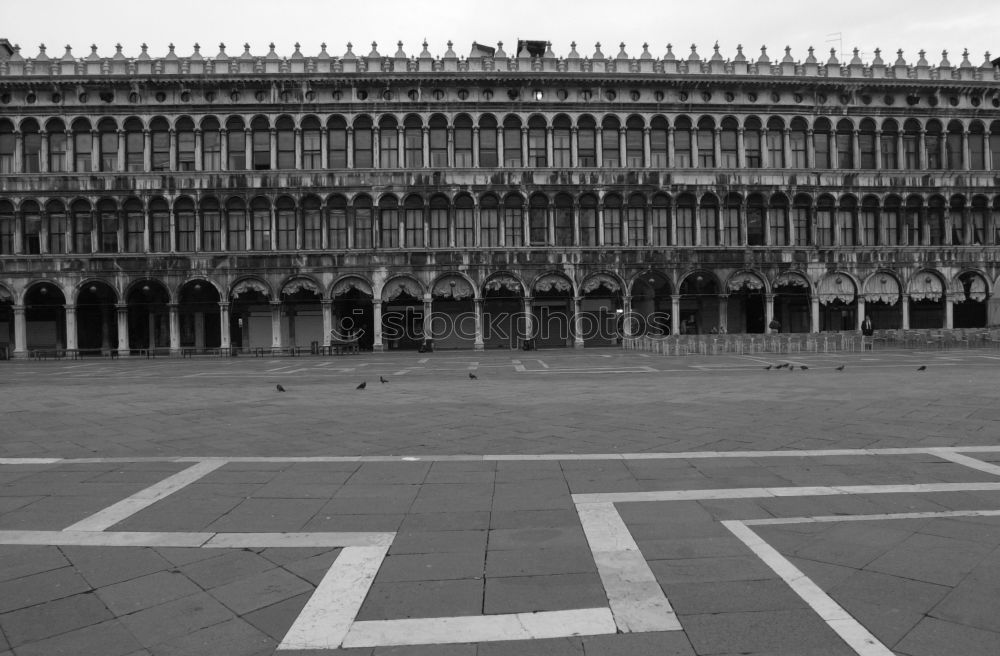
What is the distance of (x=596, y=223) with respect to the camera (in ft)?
127

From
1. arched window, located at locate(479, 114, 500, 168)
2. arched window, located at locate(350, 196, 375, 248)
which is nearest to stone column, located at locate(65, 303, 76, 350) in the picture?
arched window, located at locate(350, 196, 375, 248)

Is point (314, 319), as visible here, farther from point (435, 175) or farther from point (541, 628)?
point (541, 628)

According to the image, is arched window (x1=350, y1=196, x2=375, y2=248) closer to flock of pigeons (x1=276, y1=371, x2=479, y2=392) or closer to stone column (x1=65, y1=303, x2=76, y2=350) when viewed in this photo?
stone column (x1=65, y1=303, x2=76, y2=350)

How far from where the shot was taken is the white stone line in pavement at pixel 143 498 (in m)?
4.98

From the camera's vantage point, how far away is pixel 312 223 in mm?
37906

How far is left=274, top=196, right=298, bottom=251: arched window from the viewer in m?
37.7

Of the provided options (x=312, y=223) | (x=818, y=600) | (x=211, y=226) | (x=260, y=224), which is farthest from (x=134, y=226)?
(x=818, y=600)

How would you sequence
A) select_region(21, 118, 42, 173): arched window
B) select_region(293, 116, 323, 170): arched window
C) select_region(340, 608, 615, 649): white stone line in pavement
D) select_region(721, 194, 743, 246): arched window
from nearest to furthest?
select_region(340, 608, 615, 649): white stone line in pavement → select_region(21, 118, 42, 173): arched window → select_region(293, 116, 323, 170): arched window → select_region(721, 194, 743, 246): arched window

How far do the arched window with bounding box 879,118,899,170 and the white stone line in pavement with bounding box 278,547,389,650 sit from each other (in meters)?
44.8

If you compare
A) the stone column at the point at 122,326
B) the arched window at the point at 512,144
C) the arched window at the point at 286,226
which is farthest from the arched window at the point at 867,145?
the stone column at the point at 122,326

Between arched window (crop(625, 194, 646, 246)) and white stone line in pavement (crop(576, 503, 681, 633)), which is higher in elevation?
arched window (crop(625, 194, 646, 246))

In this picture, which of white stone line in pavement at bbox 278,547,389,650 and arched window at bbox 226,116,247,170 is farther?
arched window at bbox 226,116,247,170

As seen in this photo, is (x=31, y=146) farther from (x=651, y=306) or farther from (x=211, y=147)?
(x=651, y=306)

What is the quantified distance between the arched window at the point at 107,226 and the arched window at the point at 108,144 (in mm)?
2141
